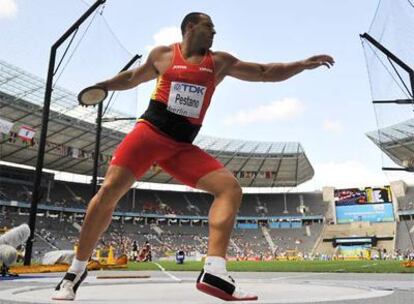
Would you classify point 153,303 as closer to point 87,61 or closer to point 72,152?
point 87,61

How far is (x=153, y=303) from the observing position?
302 centimetres

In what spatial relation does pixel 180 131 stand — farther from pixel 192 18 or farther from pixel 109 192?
pixel 192 18

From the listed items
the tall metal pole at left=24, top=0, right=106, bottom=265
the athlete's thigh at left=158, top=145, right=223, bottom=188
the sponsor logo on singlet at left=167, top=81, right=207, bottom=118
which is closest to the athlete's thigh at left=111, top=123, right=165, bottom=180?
the athlete's thigh at left=158, top=145, right=223, bottom=188

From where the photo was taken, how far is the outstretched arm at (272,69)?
329cm

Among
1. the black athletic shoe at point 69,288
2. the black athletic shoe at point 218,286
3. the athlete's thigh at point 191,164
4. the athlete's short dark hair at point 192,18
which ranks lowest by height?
the black athletic shoe at point 69,288

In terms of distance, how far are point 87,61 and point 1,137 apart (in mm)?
26154

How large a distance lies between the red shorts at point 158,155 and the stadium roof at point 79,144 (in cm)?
2142

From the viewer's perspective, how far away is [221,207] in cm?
295

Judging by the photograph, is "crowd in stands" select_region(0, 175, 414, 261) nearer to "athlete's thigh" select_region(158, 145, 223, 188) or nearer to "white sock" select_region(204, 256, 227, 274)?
"athlete's thigh" select_region(158, 145, 223, 188)

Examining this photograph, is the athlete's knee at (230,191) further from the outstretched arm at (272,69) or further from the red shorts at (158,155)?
the outstretched arm at (272,69)

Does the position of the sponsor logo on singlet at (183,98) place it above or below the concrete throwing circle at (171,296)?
above

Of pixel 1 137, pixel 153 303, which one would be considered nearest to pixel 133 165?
pixel 153 303

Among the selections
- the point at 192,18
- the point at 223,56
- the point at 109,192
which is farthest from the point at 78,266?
the point at 192,18

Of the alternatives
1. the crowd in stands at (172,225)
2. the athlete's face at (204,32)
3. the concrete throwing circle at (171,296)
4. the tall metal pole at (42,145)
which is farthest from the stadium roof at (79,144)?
the athlete's face at (204,32)
